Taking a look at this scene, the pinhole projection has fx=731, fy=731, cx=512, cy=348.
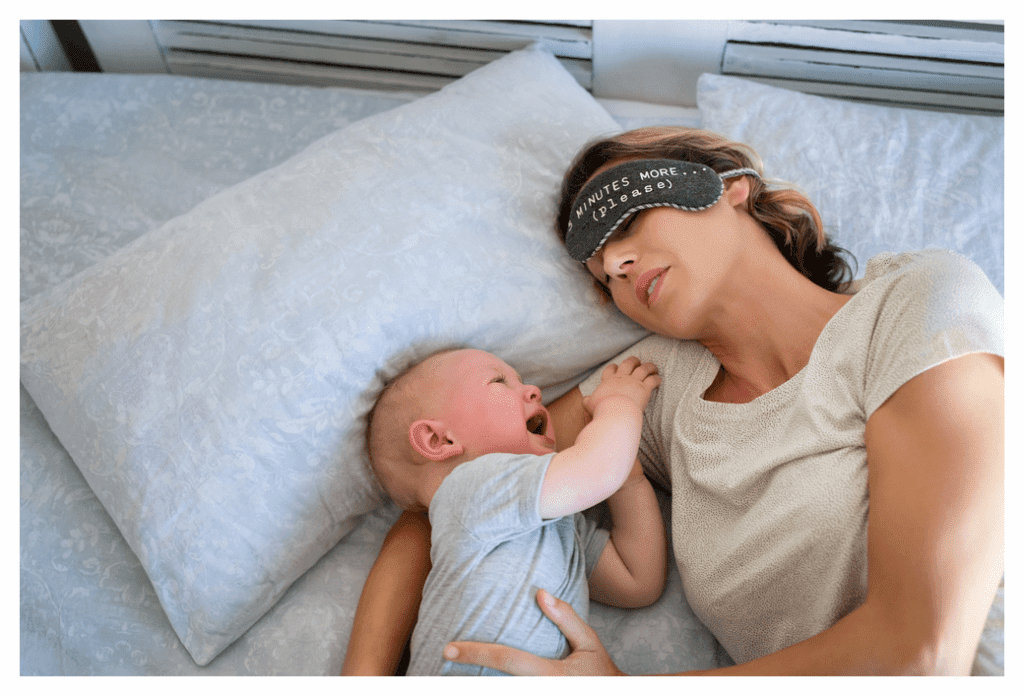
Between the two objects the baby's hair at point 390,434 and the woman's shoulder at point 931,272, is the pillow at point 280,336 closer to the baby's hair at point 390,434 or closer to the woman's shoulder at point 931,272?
the baby's hair at point 390,434

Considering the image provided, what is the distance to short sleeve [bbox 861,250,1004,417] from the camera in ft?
3.00

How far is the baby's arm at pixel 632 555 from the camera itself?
1158 mm

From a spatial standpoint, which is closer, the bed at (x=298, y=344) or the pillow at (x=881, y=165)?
the bed at (x=298, y=344)

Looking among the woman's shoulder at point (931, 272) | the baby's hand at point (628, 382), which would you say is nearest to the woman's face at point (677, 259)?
the baby's hand at point (628, 382)

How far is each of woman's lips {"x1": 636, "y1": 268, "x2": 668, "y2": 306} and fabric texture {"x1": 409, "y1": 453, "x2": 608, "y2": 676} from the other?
0.33m

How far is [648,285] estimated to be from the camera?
1202mm

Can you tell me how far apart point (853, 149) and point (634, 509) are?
0.88 m

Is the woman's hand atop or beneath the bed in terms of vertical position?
beneath

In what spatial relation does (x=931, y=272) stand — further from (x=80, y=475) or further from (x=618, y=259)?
(x=80, y=475)

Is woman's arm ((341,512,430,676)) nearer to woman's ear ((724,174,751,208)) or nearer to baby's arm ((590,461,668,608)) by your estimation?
baby's arm ((590,461,668,608))

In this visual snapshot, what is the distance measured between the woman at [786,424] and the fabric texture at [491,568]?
0.03m

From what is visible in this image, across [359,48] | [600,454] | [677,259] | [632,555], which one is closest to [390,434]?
[600,454]

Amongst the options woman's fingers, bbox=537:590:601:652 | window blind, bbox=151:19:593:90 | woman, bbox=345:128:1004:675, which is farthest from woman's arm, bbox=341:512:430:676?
window blind, bbox=151:19:593:90
